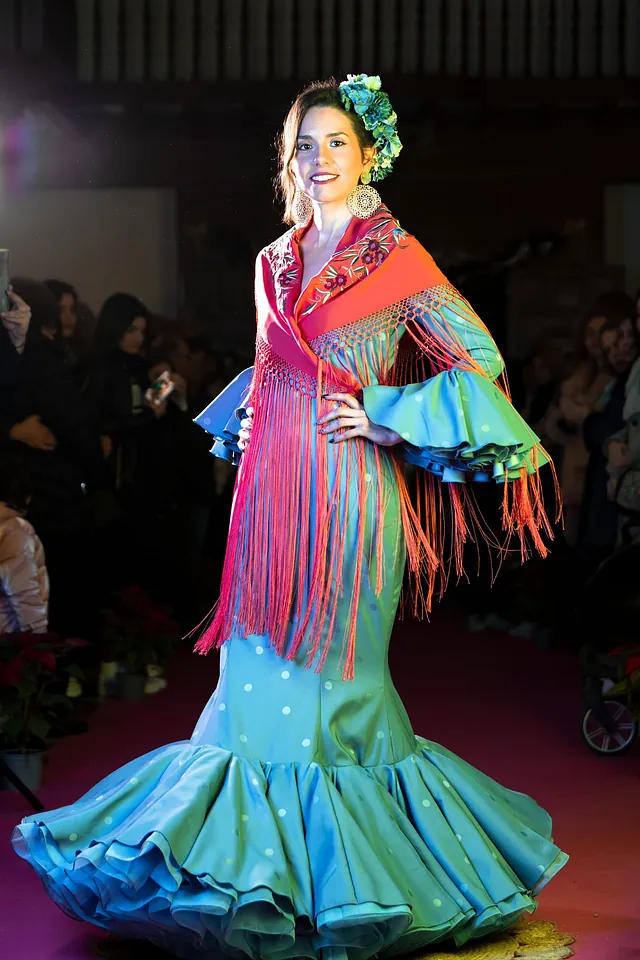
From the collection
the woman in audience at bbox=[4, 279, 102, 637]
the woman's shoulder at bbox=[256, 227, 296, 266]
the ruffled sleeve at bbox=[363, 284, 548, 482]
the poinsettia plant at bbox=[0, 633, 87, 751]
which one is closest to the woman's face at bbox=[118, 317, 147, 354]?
the woman in audience at bbox=[4, 279, 102, 637]

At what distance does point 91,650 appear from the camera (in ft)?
16.1

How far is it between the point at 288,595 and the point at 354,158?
0.81m

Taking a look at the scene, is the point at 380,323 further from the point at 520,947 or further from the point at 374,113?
the point at 520,947

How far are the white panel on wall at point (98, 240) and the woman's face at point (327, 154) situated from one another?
2.40 meters

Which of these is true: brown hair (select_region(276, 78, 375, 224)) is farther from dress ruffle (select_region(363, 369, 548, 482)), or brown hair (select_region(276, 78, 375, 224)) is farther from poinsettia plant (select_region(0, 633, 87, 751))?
poinsettia plant (select_region(0, 633, 87, 751))

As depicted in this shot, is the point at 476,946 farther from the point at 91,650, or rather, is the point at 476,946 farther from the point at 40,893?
the point at 91,650

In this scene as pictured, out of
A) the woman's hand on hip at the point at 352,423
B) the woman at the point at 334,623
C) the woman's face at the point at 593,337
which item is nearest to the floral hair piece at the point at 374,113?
the woman at the point at 334,623

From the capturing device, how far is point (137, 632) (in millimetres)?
4965

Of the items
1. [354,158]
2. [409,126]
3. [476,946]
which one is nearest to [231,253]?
[409,126]

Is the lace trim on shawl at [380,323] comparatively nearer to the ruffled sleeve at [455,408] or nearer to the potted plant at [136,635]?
the ruffled sleeve at [455,408]

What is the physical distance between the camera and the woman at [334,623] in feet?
8.25

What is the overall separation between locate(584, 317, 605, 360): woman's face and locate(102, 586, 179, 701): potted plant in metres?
1.69

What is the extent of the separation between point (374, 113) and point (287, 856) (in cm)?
134

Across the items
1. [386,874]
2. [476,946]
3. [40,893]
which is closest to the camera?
[386,874]
